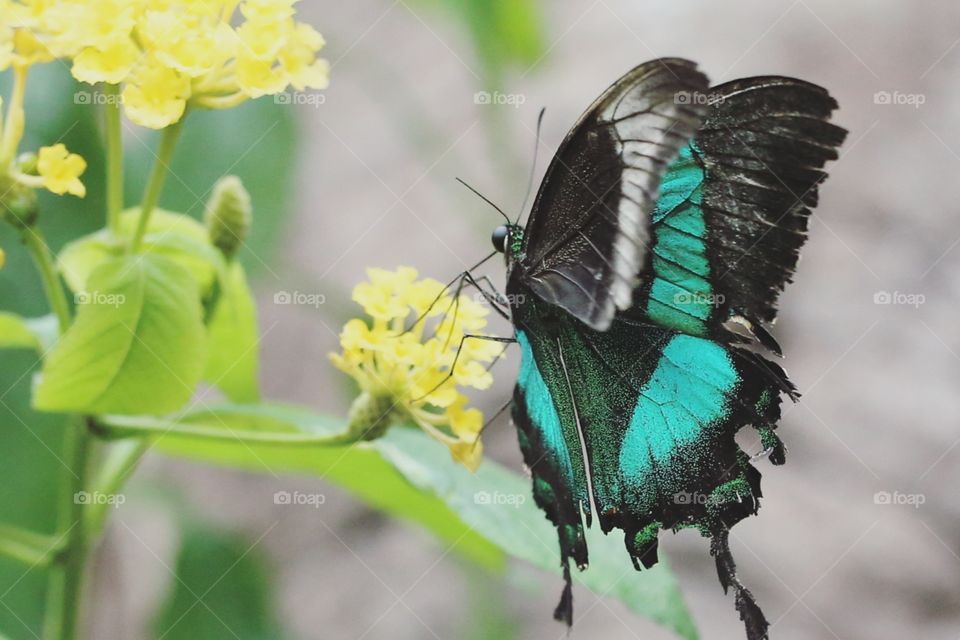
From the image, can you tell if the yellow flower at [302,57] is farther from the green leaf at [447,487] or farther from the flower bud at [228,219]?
the green leaf at [447,487]

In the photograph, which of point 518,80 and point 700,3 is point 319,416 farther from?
point 700,3

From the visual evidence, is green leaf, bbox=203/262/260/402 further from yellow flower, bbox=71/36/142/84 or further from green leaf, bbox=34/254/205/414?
yellow flower, bbox=71/36/142/84

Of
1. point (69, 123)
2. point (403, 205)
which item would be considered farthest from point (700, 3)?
point (69, 123)

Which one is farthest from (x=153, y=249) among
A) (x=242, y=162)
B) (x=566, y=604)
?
(x=242, y=162)

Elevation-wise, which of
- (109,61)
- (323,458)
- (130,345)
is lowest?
(323,458)

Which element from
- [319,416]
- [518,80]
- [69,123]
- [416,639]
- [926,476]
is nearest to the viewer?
[319,416]

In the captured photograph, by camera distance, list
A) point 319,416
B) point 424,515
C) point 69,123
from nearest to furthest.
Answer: point 319,416 < point 424,515 < point 69,123

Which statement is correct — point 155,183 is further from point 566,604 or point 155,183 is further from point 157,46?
point 566,604
